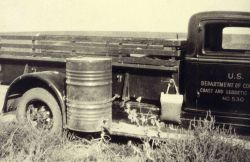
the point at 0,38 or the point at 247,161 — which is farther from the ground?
the point at 0,38

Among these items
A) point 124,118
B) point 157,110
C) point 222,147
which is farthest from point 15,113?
point 222,147

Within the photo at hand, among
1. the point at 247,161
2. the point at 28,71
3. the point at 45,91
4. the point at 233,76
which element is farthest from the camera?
the point at 28,71

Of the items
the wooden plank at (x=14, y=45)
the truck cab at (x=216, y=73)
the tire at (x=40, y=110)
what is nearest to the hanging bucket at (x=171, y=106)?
the truck cab at (x=216, y=73)

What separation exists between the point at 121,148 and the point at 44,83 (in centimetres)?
139

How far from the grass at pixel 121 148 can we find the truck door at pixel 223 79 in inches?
10.9

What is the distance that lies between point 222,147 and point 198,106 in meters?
0.90

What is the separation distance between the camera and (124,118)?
4895 millimetres

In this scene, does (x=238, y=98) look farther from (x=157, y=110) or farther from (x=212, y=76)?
(x=157, y=110)

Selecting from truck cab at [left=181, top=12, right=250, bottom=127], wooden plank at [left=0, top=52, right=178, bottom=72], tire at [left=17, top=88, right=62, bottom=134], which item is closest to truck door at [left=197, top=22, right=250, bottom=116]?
truck cab at [left=181, top=12, right=250, bottom=127]

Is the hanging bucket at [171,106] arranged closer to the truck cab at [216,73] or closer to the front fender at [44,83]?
the truck cab at [216,73]

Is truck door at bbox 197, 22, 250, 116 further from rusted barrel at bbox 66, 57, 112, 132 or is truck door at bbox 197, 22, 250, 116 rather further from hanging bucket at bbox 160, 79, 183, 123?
rusted barrel at bbox 66, 57, 112, 132

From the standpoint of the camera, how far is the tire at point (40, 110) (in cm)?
508

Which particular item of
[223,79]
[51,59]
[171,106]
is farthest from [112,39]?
[223,79]

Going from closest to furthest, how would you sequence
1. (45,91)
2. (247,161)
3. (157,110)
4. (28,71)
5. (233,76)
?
(247,161)
(233,76)
(157,110)
(45,91)
(28,71)
